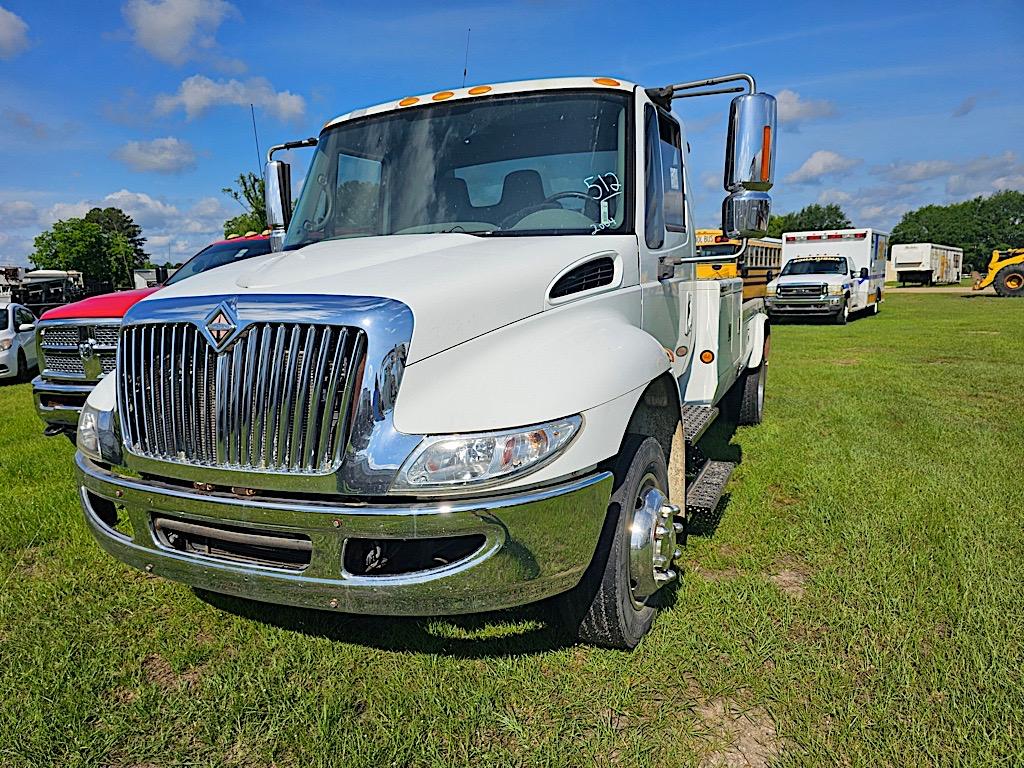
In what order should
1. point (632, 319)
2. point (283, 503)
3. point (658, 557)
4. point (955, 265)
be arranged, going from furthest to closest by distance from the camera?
point (955, 265), point (632, 319), point (658, 557), point (283, 503)

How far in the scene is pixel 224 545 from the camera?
2.86m

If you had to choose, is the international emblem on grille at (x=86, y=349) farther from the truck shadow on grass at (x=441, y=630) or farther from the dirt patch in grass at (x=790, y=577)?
the dirt patch in grass at (x=790, y=577)

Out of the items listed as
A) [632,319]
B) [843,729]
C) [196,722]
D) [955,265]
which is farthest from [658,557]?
[955,265]

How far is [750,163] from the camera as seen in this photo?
360 centimetres

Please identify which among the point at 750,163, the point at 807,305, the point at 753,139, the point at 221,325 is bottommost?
the point at 807,305

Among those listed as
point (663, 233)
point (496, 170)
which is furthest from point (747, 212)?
point (496, 170)

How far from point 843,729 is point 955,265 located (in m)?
65.0

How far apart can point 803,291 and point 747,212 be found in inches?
765

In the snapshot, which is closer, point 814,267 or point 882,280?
point 814,267

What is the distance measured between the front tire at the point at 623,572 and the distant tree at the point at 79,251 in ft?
300

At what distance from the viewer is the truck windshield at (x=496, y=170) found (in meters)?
3.68

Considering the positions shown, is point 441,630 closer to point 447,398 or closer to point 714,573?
point 447,398

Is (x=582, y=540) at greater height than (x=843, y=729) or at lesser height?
greater

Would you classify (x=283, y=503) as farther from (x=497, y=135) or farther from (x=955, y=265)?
(x=955, y=265)
